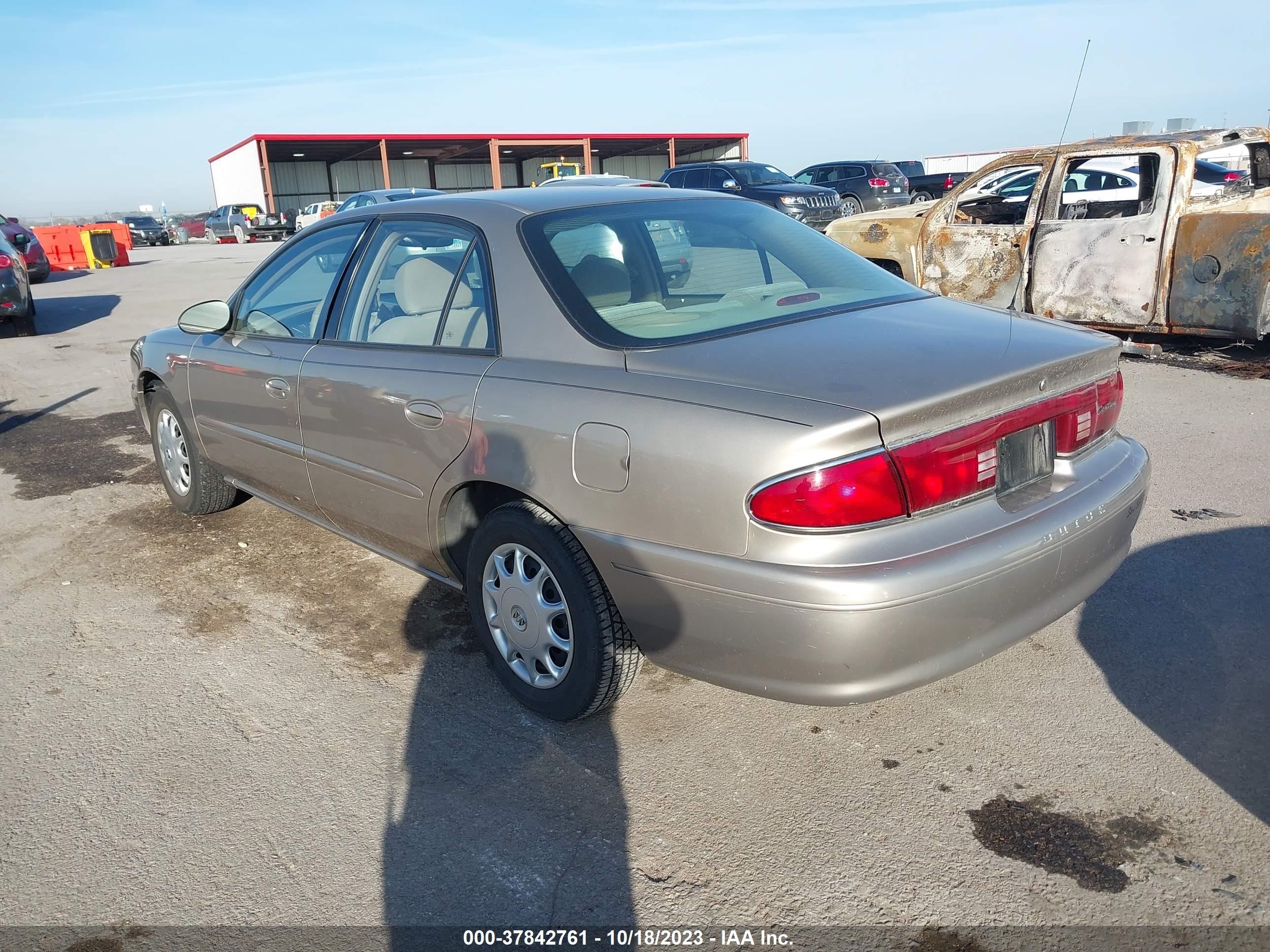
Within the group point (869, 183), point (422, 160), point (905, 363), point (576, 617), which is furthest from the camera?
point (422, 160)

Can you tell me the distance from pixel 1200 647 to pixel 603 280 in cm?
238

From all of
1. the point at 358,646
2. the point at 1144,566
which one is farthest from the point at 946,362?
the point at 358,646

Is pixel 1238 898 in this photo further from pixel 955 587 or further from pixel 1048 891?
pixel 955 587

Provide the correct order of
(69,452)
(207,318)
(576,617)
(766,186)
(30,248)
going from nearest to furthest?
1. (576,617)
2. (207,318)
3. (69,452)
4. (766,186)
5. (30,248)

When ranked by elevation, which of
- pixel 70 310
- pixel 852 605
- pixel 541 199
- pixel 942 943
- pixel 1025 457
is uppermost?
pixel 541 199

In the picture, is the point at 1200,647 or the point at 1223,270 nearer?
the point at 1200,647

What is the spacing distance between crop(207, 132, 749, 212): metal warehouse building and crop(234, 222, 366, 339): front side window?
34.9 m

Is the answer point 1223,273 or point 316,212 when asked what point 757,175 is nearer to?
point 1223,273

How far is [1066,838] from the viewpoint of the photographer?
248cm

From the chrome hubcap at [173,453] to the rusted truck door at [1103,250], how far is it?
262 inches

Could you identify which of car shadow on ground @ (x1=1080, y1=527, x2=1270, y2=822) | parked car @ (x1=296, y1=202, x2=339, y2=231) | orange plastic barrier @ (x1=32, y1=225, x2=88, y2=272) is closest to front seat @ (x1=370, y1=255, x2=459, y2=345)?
car shadow on ground @ (x1=1080, y1=527, x2=1270, y2=822)

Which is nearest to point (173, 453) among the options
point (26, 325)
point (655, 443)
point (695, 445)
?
point (655, 443)

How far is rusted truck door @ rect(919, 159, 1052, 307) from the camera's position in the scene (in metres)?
8.33

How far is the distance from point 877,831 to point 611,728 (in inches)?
34.5
